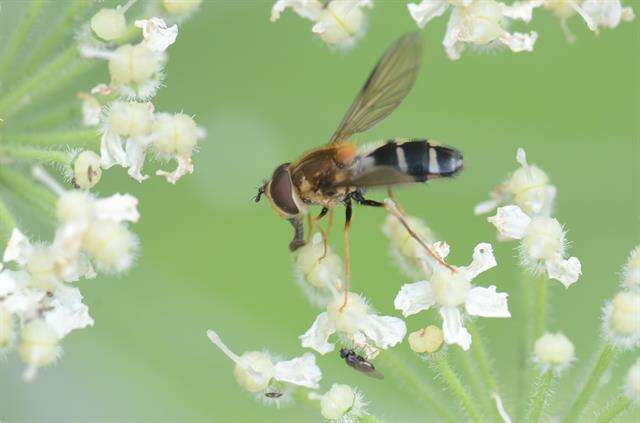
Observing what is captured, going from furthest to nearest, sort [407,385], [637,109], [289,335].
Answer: [637,109] → [289,335] → [407,385]

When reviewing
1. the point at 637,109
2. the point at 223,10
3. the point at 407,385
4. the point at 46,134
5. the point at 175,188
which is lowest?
the point at 637,109

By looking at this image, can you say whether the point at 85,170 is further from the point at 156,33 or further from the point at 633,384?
the point at 633,384

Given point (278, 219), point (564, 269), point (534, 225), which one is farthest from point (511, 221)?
point (278, 219)

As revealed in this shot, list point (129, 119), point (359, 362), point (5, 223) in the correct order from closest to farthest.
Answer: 1. point (5, 223)
2. point (129, 119)
3. point (359, 362)

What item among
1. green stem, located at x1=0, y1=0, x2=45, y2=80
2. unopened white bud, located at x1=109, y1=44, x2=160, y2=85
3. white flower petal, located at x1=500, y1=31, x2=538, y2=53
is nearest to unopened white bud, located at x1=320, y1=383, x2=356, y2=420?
unopened white bud, located at x1=109, y1=44, x2=160, y2=85

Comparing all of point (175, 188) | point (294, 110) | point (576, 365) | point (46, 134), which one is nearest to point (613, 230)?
point (576, 365)

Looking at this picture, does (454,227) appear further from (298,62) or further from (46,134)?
(46,134)

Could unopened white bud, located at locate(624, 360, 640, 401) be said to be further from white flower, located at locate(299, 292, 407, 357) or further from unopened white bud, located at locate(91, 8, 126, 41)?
unopened white bud, located at locate(91, 8, 126, 41)
